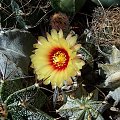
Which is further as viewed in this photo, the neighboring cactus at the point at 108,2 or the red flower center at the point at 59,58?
the neighboring cactus at the point at 108,2

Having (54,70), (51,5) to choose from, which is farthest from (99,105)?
(51,5)

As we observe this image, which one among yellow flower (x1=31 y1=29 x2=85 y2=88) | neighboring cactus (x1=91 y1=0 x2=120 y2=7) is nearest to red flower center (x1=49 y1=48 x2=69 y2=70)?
yellow flower (x1=31 y1=29 x2=85 y2=88)

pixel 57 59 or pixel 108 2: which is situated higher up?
pixel 108 2

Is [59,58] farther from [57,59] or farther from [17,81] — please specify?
[17,81]

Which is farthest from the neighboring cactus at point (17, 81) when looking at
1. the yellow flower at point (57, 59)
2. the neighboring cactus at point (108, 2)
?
the neighboring cactus at point (108, 2)

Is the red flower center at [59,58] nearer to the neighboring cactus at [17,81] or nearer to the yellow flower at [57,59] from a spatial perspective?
the yellow flower at [57,59]

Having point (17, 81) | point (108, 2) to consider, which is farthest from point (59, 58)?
point (108, 2)

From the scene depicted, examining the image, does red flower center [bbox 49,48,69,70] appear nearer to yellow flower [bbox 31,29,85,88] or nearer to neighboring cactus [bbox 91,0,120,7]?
yellow flower [bbox 31,29,85,88]

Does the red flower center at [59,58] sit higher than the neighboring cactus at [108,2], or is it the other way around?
the neighboring cactus at [108,2]

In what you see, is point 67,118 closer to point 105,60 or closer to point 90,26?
point 105,60
